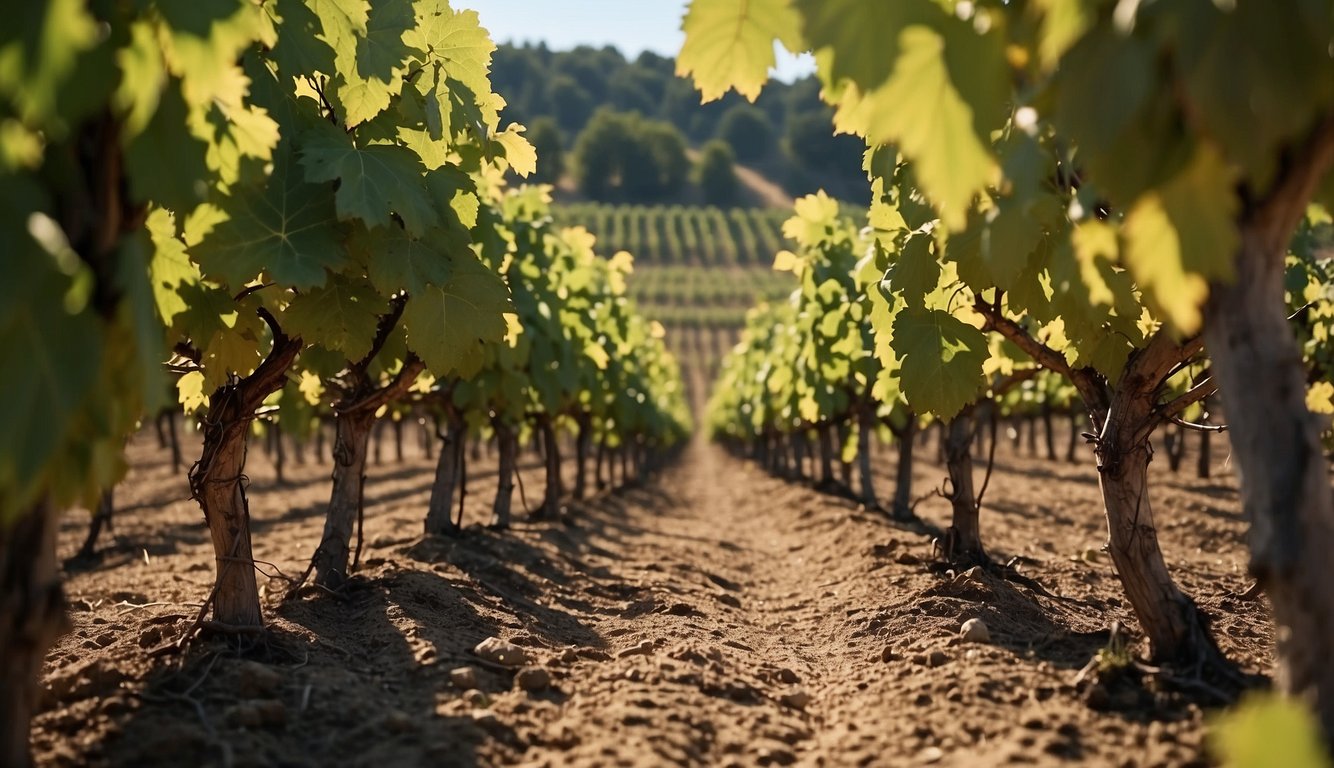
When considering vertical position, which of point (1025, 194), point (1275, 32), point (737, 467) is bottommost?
point (737, 467)

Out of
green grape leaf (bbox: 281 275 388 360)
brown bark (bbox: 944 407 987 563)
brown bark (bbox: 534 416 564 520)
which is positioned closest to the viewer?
green grape leaf (bbox: 281 275 388 360)

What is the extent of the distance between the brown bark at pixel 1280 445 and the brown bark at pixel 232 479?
3728mm

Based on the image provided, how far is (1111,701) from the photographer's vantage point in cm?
357

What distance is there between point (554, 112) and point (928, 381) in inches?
7663

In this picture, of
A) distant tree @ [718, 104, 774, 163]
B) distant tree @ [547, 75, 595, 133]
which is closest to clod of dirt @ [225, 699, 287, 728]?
distant tree @ [718, 104, 774, 163]

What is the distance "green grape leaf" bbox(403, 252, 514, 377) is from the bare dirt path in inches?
53.5

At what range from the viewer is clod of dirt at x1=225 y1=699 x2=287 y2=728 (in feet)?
11.4

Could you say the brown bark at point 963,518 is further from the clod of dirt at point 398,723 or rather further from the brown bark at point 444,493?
the clod of dirt at point 398,723

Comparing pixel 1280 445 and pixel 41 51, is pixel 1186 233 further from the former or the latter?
pixel 41 51

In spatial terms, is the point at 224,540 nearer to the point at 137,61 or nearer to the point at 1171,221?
the point at 137,61

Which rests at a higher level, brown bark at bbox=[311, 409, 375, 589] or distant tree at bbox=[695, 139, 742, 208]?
distant tree at bbox=[695, 139, 742, 208]

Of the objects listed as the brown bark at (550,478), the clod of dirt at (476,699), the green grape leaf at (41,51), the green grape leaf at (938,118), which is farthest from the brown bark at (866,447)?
the green grape leaf at (41,51)

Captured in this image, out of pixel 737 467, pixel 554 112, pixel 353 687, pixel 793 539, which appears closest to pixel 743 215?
pixel 554 112

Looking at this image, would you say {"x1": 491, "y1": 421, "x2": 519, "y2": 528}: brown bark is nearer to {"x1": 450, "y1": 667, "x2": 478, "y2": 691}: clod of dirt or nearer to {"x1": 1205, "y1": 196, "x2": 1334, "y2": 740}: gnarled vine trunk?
{"x1": 450, "y1": 667, "x2": 478, "y2": 691}: clod of dirt
